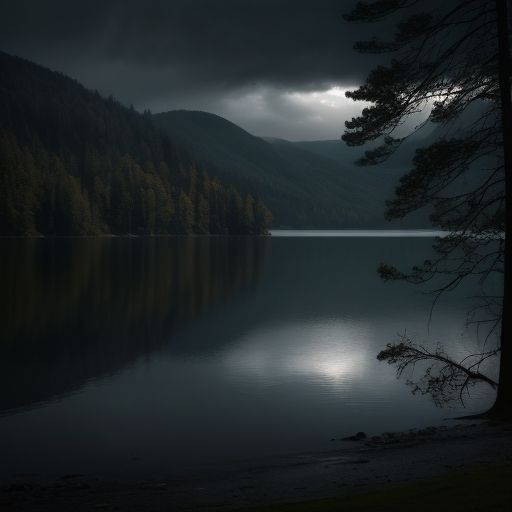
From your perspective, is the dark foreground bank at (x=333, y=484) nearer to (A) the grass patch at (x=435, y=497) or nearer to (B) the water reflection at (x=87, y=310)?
(A) the grass patch at (x=435, y=497)

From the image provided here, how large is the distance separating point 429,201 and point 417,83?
11.4 ft

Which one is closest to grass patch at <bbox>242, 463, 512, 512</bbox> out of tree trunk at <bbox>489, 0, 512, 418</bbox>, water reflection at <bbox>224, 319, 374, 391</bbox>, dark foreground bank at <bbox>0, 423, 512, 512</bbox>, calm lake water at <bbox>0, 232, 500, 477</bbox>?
dark foreground bank at <bbox>0, 423, 512, 512</bbox>

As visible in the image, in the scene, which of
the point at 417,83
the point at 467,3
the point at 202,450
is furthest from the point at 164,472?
the point at 467,3

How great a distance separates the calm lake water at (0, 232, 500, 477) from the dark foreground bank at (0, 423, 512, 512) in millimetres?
1685

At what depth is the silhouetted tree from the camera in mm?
17219

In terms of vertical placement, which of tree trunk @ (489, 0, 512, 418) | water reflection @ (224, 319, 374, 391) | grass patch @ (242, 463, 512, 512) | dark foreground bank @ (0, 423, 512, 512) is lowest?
water reflection @ (224, 319, 374, 391)

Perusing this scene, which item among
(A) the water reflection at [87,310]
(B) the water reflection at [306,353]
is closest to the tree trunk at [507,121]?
(B) the water reflection at [306,353]

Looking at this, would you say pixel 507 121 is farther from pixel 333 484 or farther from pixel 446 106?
pixel 333 484

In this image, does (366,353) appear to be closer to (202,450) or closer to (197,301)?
(202,450)

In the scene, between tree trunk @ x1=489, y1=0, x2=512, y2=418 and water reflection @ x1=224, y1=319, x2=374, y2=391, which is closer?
tree trunk @ x1=489, y1=0, x2=512, y2=418

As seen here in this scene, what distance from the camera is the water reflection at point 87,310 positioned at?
26.2 m

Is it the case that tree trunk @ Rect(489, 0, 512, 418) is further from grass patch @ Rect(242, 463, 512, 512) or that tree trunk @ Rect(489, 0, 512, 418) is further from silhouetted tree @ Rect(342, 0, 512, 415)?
grass patch @ Rect(242, 463, 512, 512)

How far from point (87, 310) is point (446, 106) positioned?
31812mm

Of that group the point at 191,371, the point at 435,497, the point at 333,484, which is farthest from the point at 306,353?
the point at 435,497
